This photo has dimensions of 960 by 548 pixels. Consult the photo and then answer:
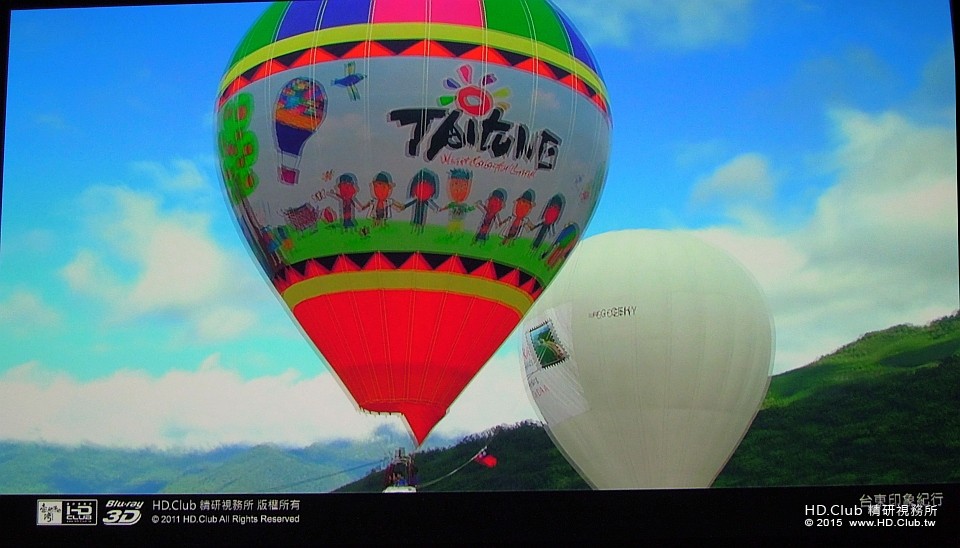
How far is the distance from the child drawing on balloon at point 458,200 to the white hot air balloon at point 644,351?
1.09 m

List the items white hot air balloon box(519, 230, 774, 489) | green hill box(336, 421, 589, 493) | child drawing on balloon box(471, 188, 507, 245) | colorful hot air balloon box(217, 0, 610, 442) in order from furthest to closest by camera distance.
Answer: white hot air balloon box(519, 230, 774, 489) → child drawing on balloon box(471, 188, 507, 245) → colorful hot air balloon box(217, 0, 610, 442) → green hill box(336, 421, 589, 493)

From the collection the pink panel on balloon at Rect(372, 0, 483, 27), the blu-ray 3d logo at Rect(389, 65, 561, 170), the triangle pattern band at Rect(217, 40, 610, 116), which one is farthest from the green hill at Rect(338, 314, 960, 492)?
the pink panel on balloon at Rect(372, 0, 483, 27)

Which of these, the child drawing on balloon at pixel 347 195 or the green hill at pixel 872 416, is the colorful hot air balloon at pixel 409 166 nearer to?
the child drawing on balloon at pixel 347 195

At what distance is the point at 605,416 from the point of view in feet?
23.5

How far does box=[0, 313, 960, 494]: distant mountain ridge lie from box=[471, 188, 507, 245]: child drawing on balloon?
0.74 m

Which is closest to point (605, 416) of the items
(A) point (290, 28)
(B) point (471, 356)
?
(B) point (471, 356)

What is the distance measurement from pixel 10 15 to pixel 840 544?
295 cm

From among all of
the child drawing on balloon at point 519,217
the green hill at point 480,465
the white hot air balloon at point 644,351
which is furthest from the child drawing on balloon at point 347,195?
the white hot air balloon at point 644,351

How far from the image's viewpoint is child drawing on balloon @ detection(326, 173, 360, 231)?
5.62 m

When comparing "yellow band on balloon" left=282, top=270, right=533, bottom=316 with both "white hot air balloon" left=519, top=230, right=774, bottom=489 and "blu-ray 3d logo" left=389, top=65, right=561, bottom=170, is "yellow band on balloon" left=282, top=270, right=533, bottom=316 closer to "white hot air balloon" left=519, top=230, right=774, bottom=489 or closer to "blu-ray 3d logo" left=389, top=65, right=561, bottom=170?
"blu-ray 3d logo" left=389, top=65, right=561, bottom=170

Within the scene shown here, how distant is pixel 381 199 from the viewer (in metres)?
5.64

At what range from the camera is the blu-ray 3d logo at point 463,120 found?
5.53 metres

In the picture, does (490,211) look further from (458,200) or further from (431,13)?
(431,13)

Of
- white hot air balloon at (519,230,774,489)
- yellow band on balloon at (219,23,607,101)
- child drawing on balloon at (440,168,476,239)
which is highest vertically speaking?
yellow band on balloon at (219,23,607,101)
